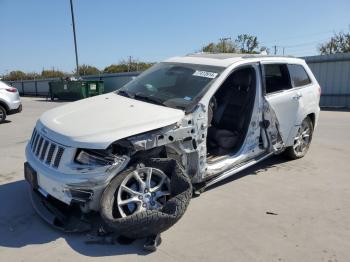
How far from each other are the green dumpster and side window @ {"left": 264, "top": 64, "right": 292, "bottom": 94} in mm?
18455

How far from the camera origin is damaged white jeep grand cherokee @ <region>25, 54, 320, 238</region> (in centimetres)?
371

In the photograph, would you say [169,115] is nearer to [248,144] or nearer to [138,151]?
[138,151]

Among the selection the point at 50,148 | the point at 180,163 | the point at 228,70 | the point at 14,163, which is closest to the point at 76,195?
the point at 50,148

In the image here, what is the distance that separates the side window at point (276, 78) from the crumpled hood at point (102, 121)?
2004 mm

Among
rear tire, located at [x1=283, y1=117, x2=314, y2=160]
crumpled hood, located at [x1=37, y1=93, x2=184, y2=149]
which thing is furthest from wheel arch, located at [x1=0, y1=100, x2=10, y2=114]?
rear tire, located at [x1=283, y1=117, x2=314, y2=160]

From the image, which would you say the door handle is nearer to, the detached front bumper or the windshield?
the windshield

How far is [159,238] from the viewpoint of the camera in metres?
3.82

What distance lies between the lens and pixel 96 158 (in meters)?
A: 3.72

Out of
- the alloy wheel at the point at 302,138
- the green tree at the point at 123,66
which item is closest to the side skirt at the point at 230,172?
the alloy wheel at the point at 302,138

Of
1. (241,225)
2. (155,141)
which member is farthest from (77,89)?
A: (241,225)

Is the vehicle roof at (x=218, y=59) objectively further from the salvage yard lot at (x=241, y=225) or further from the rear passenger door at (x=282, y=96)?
the salvage yard lot at (x=241, y=225)

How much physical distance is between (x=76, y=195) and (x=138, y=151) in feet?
2.52

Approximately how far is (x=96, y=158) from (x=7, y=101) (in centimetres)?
1012

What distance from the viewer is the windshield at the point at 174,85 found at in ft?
15.3
